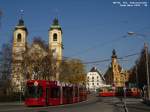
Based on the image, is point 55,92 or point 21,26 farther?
point 21,26

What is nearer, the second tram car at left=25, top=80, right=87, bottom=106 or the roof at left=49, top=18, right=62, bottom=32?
the second tram car at left=25, top=80, right=87, bottom=106

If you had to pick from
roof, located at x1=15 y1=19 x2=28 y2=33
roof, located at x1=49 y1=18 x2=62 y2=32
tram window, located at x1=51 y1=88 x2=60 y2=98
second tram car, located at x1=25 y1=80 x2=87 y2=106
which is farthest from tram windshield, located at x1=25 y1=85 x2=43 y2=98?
roof, located at x1=49 y1=18 x2=62 y2=32

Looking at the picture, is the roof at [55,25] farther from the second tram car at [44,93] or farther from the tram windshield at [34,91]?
the tram windshield at [34,91]

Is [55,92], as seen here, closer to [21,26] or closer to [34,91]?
[34,91]

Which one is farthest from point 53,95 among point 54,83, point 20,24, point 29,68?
point 20,24

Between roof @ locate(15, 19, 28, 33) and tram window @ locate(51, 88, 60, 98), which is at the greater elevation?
roof @ locate(15, 19, 28, 33)

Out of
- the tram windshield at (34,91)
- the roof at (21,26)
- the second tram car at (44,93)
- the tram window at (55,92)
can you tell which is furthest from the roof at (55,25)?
the tram windshield at (34,91)

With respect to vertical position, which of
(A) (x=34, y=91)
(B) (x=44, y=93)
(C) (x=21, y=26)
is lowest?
(B) (x=44, y=93)

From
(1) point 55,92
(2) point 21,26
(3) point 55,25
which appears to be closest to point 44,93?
(1) point 55,92

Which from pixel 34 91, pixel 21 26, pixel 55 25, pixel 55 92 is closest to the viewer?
pixel 34 91

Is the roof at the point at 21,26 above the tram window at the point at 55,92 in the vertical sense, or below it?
above

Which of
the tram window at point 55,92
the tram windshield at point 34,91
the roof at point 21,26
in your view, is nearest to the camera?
the tram windshield at point 34,91

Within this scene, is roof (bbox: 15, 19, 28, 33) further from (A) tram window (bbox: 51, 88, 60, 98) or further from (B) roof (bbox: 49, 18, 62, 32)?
(A) tram window (bbox: 51, 88, 60, 98)

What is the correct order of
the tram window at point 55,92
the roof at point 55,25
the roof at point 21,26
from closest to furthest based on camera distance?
the tram window at point 55,92, the roof at point 21,26, the roof at point 55,25
